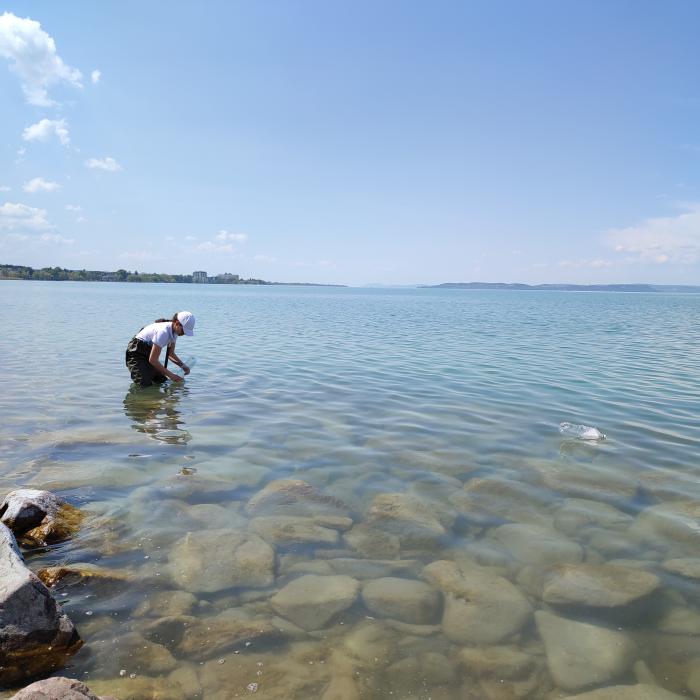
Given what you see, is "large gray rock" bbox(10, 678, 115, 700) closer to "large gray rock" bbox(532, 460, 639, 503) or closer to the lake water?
the lake water

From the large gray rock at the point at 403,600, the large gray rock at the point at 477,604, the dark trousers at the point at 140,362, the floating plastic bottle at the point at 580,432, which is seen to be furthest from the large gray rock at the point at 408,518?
the dark trousers at the point at 140,362

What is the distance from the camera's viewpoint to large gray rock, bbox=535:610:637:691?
13.6 feet

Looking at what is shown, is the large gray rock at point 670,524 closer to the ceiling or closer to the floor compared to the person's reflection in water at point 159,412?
closer to the ceiling

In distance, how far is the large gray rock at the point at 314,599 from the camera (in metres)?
4.74

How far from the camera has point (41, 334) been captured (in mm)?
27281

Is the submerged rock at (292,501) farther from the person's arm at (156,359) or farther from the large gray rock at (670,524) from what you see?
the person's arm at (156,359)

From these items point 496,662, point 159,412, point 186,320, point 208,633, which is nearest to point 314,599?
point 208,633

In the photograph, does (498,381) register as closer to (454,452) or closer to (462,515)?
(454,452)

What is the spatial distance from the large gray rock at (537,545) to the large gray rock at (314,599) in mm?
2021

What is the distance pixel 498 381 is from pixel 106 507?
12.2 metres

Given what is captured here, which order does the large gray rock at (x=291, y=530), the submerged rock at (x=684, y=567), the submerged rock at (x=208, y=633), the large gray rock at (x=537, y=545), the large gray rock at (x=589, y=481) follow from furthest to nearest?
the large gray rock at (x=589, y=481)
the large gray rock at (x=291, y=530)
the large gray rock at (x=537, y=545)
the submerged rock at (x=684, y=567)
the submerged rock at (x=208, y=633)

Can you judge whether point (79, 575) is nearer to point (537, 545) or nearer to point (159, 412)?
point (537, 545)

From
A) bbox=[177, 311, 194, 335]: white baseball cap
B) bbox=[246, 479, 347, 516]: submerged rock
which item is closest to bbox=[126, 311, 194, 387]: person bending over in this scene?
bbox=[177, 311, 194, 335]: white baseball cap

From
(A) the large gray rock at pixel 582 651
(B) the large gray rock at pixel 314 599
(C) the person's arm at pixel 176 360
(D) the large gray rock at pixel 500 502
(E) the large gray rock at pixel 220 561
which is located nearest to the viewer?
(A) the large gray rock at pixel 582 651
